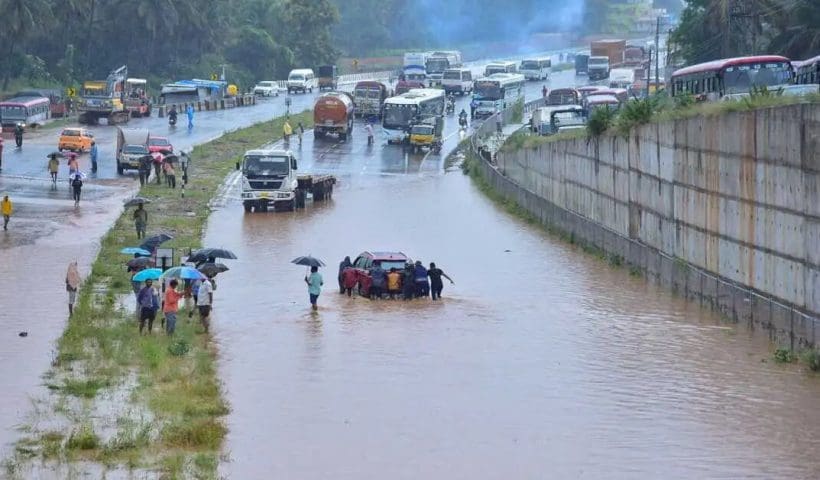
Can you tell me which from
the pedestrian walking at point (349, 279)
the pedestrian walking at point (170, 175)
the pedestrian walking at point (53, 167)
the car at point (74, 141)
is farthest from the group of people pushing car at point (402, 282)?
the car at point (74, 141)

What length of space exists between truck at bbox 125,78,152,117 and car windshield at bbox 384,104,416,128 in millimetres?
17368

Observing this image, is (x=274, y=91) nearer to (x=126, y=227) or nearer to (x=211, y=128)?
(x=211, y=128)

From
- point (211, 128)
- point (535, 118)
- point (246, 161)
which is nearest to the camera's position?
point (246, 161)

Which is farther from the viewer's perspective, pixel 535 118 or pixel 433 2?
pixel 433 2

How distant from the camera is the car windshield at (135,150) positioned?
64625mm

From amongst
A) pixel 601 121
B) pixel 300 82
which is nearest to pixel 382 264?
pixel 601 121

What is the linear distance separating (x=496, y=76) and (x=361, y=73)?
34324mm

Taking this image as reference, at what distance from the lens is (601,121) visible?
48.6 metres

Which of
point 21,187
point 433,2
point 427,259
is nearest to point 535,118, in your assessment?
point 21,187

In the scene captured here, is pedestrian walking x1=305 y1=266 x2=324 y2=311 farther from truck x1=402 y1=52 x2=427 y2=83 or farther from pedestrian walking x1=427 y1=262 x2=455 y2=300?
truck x1=402 y1=52 x2=427 y2=83

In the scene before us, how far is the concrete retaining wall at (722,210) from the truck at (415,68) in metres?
64.2

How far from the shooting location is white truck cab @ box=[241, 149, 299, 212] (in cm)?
5541

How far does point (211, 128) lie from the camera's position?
280ft

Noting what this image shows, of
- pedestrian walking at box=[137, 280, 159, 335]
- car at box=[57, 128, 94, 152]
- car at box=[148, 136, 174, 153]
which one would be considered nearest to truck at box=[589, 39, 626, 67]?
car at box=[57, 128, 94, 152]
